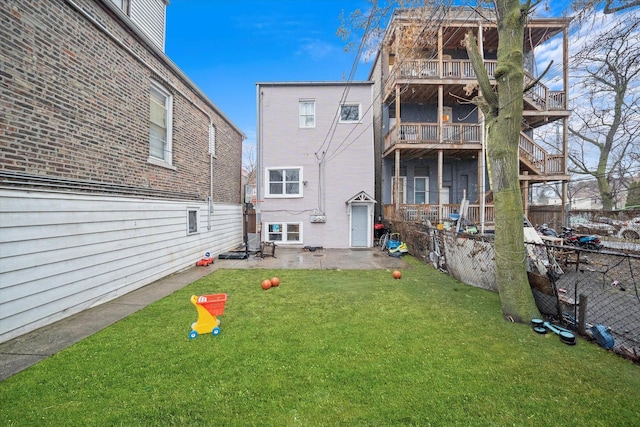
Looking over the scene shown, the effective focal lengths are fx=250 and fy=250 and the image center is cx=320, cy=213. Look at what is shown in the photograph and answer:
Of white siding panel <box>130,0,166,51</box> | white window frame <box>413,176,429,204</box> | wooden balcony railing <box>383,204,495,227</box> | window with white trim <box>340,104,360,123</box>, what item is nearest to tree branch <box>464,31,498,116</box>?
wooden balcony railing <box>383,204,495,227</box>

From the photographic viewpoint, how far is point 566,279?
640 cm

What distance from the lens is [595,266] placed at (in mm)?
7473

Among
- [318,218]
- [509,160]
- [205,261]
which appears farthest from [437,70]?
[205,261]

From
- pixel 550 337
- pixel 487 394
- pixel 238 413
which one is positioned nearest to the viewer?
A: pixel 238 413

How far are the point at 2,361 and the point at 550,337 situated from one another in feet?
22.3

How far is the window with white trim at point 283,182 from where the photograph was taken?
12.2m

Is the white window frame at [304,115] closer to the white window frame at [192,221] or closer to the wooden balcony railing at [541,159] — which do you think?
the white window frame at [192,221]

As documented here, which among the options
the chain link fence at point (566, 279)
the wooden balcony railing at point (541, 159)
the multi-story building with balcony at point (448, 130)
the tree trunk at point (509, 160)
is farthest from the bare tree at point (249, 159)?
the tree trunk at point (509, 160)

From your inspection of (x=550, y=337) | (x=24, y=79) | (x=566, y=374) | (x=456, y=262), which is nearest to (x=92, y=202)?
(x=24, y=79)

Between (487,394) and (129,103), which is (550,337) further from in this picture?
(129,103)

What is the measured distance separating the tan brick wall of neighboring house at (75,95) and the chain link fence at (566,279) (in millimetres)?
7620

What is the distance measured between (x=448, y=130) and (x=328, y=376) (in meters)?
12.6

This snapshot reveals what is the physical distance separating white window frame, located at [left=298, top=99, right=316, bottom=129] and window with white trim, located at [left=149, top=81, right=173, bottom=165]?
6099mm

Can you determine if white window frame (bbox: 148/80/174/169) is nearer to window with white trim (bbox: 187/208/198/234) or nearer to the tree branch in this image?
window with white trim (bbox: 187/208/198/234)
